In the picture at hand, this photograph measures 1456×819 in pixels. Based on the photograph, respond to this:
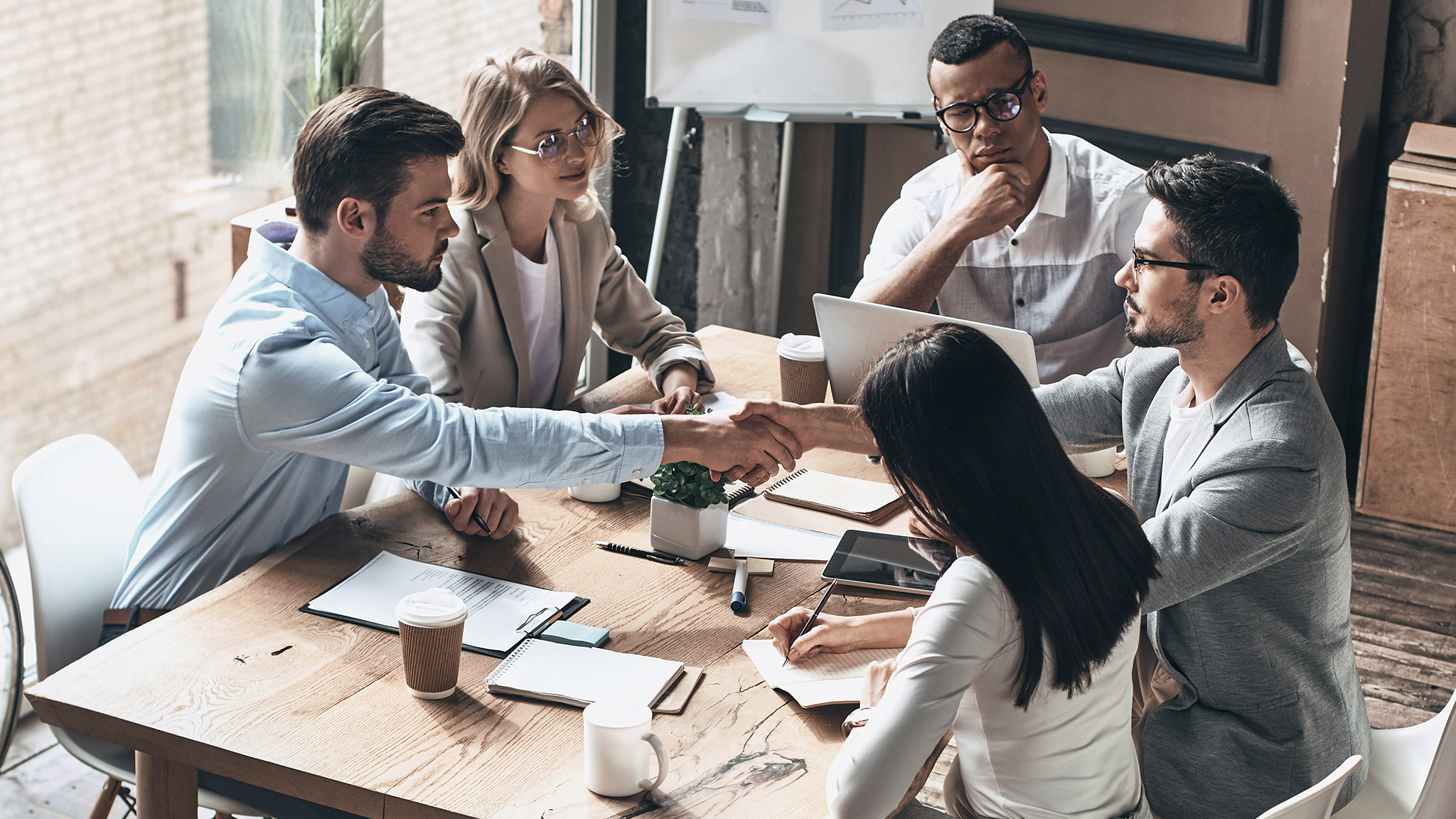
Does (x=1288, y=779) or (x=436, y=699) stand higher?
(x=436, y=699)

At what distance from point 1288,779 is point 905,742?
0.68 meters

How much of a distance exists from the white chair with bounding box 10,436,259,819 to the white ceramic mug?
74cm

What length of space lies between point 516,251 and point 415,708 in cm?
126

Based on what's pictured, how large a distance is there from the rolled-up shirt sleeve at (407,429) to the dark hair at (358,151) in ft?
0.76

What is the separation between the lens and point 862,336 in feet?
7.34

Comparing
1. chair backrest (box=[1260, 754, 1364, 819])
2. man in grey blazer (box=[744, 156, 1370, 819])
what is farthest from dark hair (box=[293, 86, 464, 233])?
chair backrest (box=[1260, 754, 1364, 819])

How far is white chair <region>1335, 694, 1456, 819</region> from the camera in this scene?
5.17 feet

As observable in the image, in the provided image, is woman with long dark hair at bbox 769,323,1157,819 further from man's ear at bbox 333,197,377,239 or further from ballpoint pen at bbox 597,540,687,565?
man's ear at bbox 333,197,377,239

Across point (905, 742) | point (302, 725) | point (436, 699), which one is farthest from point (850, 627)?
point (302, 725)

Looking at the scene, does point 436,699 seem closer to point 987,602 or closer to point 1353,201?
point 987,602

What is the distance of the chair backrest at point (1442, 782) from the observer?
5.06 ft

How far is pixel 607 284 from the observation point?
2693 mm

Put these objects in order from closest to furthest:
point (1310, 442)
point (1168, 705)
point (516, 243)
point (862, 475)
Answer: point (1310, 442), point (1168, 705), point (862, 475), point (516, 243)

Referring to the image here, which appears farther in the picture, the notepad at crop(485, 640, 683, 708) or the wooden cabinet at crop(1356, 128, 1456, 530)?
the wooden cabinet at crop(1356, 128, 1456, 530)
